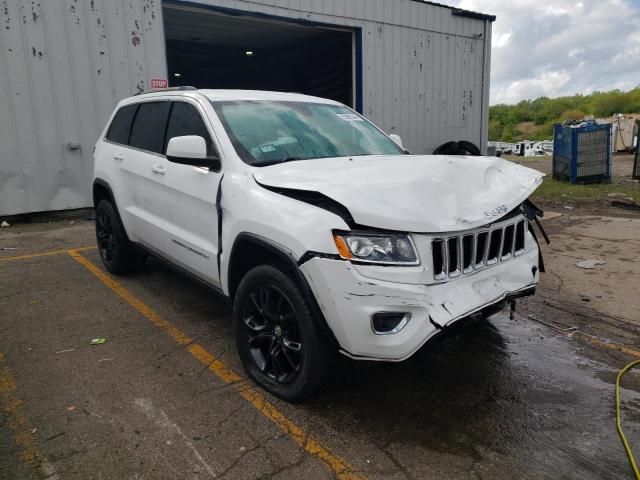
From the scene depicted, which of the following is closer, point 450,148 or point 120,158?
point 120,158

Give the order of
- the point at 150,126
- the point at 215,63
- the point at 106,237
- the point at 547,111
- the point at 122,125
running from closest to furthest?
the point at 150,126 → the point at 122,125 → the point at 106,237 → the point at 215,63 → the point at 547,111

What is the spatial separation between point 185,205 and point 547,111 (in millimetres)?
66266

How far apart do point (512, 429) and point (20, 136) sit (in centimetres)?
850

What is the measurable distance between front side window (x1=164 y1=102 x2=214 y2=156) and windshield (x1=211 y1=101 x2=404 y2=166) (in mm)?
167

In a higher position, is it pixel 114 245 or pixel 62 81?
pixel 62 81

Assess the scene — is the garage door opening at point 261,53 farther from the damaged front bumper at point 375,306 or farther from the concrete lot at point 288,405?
the damaged front bumper at point 375,306

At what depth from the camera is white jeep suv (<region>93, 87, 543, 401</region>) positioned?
2541 mm

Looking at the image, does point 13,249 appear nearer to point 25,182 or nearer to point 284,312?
point 25,182

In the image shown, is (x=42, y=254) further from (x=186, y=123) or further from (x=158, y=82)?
(x=158, y=82)

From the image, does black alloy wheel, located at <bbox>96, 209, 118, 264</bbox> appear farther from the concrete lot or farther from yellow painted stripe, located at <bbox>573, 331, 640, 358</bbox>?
yellow painted stripe, located at <bbox>573, 331, 640, 358</bbox>

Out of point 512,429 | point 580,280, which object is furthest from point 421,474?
point 580,280

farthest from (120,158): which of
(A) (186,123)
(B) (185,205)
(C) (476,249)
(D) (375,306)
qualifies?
(C) (476,249)

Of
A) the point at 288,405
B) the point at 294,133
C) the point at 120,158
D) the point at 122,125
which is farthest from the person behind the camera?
the point at 122,125

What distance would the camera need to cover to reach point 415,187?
2.73m
